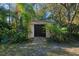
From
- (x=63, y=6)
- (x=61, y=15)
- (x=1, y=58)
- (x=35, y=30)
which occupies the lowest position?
(x=1, y=58)

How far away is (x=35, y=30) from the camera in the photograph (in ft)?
4.90

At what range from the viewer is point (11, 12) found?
153cm

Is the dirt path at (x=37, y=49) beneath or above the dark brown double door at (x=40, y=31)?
beneath

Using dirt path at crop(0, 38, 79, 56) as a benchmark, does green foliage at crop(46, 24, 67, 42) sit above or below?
above

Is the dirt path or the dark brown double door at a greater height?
the dark brown double door

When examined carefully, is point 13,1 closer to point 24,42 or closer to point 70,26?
point 24,42

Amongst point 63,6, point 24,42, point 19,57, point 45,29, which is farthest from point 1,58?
point 63,6

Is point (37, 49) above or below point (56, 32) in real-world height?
below

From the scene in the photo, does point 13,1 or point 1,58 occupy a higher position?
point 13,1

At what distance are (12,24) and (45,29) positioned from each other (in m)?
0.42

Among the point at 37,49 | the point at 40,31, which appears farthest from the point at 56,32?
the point at 37,49

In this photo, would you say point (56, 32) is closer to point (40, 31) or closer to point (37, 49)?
point (40, 31)

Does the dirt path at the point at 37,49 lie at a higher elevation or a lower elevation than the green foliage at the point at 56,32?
lower

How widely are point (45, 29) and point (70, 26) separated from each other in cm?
32
